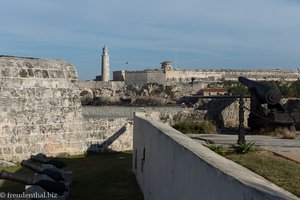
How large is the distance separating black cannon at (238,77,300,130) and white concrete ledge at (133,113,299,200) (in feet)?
20.0

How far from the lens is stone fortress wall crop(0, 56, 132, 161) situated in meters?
Result: 13.6

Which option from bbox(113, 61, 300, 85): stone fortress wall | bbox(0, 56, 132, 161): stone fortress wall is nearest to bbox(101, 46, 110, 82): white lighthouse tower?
bbox(113, 61, 300, 85): stone fortress wall

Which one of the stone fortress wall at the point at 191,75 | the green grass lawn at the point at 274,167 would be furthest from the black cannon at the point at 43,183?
the stone fortress wall at the point at 191,75

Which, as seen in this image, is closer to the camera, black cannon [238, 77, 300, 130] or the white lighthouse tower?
black cannon [238, 77, 300, 130]

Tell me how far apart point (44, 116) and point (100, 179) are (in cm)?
393

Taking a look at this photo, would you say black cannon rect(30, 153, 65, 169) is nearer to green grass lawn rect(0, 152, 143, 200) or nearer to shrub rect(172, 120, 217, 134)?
green grass lawn rect(0, 152, 143, 200)

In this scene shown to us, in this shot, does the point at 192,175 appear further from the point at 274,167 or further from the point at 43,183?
the point at 43,183

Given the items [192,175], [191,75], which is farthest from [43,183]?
[191,75]

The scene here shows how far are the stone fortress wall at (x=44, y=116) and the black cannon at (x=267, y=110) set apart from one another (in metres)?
4.19

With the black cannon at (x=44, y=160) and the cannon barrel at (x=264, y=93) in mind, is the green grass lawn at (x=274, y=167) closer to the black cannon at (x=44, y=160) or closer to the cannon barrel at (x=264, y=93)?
the black cannon at (x=44, y=160)

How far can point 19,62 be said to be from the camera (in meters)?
14.1

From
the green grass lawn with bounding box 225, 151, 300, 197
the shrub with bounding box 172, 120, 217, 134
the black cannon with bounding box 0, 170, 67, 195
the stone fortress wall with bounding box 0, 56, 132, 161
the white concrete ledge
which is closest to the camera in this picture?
the white concrete ledge

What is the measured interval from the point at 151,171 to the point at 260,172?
2044mm

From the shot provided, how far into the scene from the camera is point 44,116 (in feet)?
46.5
